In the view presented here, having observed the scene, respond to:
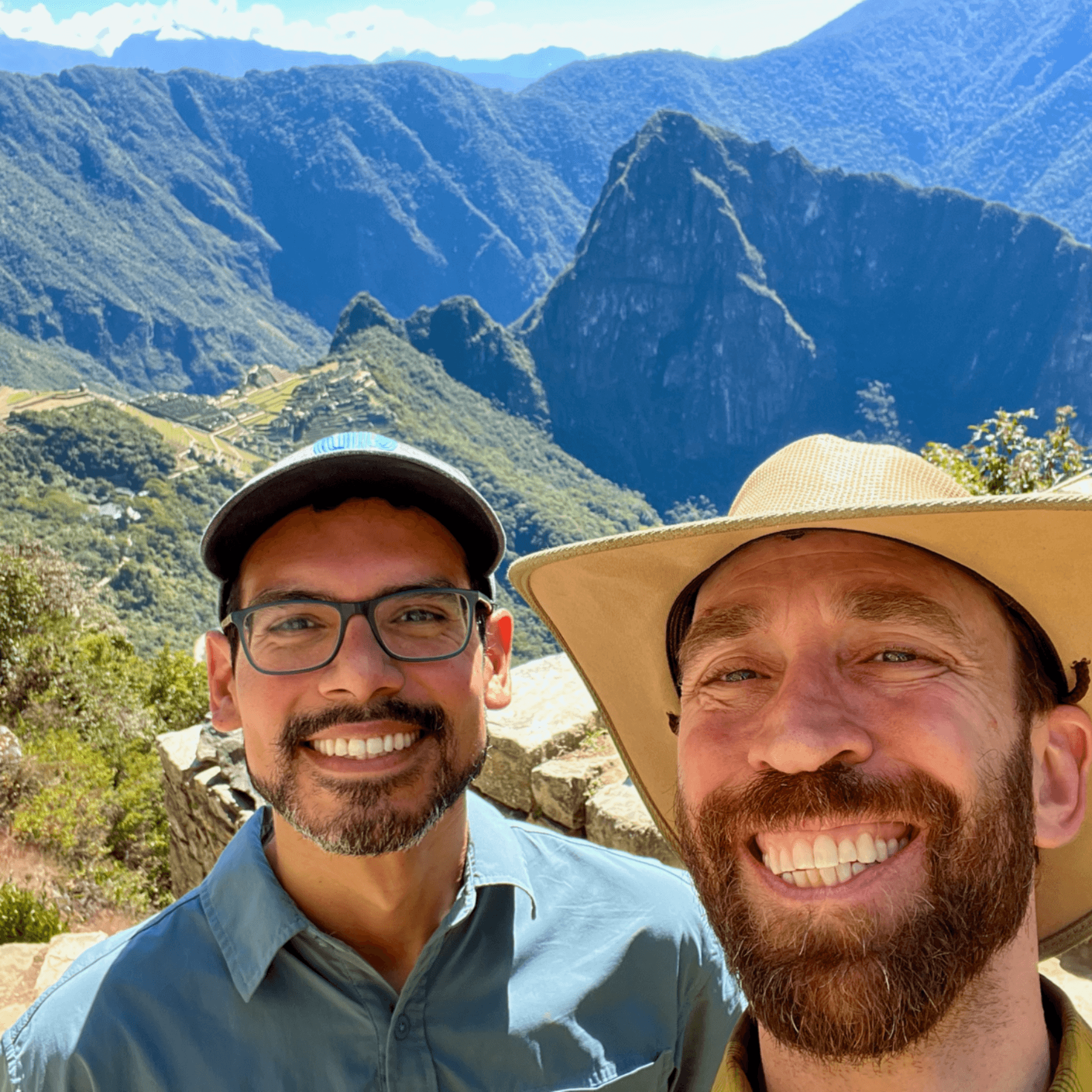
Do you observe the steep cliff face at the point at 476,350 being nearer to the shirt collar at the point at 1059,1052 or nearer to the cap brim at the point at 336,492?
the cap brim at the point at 336,492

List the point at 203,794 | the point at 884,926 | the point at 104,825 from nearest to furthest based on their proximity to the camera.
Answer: the point at 884,926 < the point at 203,794 < the point at 104,825

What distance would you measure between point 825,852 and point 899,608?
1.03 ft

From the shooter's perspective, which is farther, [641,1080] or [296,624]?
[296,624]

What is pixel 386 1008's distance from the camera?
4.97ft

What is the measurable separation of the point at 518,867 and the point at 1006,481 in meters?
8.54

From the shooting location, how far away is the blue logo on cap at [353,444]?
167 cm

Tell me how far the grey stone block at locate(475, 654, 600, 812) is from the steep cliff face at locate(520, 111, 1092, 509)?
382ft

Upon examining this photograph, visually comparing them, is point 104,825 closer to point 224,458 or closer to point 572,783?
point 572,783

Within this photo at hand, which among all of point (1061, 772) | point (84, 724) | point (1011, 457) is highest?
point (1011, 457)

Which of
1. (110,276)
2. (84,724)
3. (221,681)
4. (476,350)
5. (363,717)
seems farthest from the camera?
(110,276)

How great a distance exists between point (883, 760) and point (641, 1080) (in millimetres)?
831

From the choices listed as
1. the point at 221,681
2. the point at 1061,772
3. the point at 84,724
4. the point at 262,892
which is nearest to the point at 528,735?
the point at 221,681

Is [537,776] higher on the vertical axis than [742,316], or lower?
lower

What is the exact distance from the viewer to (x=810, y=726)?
1.14 metres
